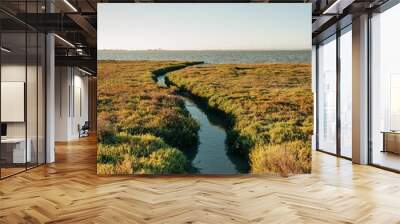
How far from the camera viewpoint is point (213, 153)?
687cm

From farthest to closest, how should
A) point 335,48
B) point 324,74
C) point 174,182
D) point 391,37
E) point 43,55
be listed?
point 324,74 → point 335,48 → point 43,55 → point 391,37 → point 174,182

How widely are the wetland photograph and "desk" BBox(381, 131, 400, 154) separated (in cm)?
169

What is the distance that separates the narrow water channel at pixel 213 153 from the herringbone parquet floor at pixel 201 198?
19cm

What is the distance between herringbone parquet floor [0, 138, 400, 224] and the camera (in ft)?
13.8

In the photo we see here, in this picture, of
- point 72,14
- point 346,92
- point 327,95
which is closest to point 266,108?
point 346,92

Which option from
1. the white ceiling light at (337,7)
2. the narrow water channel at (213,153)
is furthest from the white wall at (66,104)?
the white ceiling light at (337,7)

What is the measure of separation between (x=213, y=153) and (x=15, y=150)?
11.0ft

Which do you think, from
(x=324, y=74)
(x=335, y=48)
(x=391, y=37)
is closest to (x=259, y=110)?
(x=391, y=37)

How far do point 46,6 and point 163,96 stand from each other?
3139mm

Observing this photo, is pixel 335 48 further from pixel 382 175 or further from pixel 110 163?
pixel 110 163

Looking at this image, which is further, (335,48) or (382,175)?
(335,48)

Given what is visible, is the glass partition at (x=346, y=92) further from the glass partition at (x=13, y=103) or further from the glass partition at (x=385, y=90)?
the glass partition at (x=13, y=103)

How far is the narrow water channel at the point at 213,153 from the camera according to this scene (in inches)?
269

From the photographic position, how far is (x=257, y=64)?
6965mm
